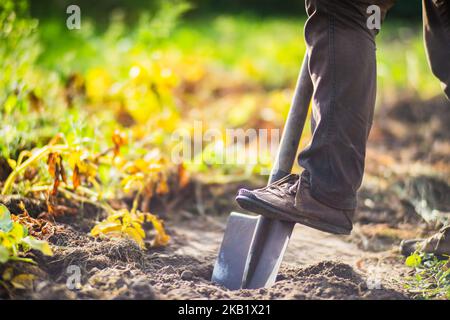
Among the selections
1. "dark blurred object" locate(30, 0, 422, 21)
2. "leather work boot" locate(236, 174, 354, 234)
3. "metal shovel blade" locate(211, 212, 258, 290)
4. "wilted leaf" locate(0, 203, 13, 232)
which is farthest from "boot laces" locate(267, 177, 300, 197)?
"dark blurred object" locate(30, 0, 422, 21)

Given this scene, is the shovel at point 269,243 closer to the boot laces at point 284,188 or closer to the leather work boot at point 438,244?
the boot laces at point 284,188

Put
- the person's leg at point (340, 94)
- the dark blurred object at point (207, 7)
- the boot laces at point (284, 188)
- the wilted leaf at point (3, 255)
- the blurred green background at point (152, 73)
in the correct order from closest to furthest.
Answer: the wilted leaf at point (3, 255) → the person's leg at point (340, 94) → the boot laces at point (284, 188) → the blurred green background at point (152, 73) → the dark blurred object at point (207, 7)

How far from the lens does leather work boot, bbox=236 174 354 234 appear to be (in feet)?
6.53

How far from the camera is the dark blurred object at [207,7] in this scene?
688cm

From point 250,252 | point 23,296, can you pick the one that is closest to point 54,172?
point 23,296

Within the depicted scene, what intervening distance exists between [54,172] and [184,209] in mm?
830

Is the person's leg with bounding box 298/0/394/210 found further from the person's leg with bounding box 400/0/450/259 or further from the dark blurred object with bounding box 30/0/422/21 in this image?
the dark blurred object with bounding box 30/0/422/21

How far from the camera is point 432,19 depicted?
2287mm

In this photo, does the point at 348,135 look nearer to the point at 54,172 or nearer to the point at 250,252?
the point at 250,252

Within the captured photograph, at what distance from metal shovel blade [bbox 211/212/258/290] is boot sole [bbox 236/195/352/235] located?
0.25 metres

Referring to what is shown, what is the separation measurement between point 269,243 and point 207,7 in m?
6.56

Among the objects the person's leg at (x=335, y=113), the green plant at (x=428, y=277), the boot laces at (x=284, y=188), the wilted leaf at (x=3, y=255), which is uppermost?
the person's leg at (x=335, y=113)

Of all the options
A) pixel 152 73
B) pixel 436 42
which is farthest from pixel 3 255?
pixel 152 73

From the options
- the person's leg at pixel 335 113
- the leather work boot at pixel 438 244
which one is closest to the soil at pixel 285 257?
the leather work boot at pixel 438 244
